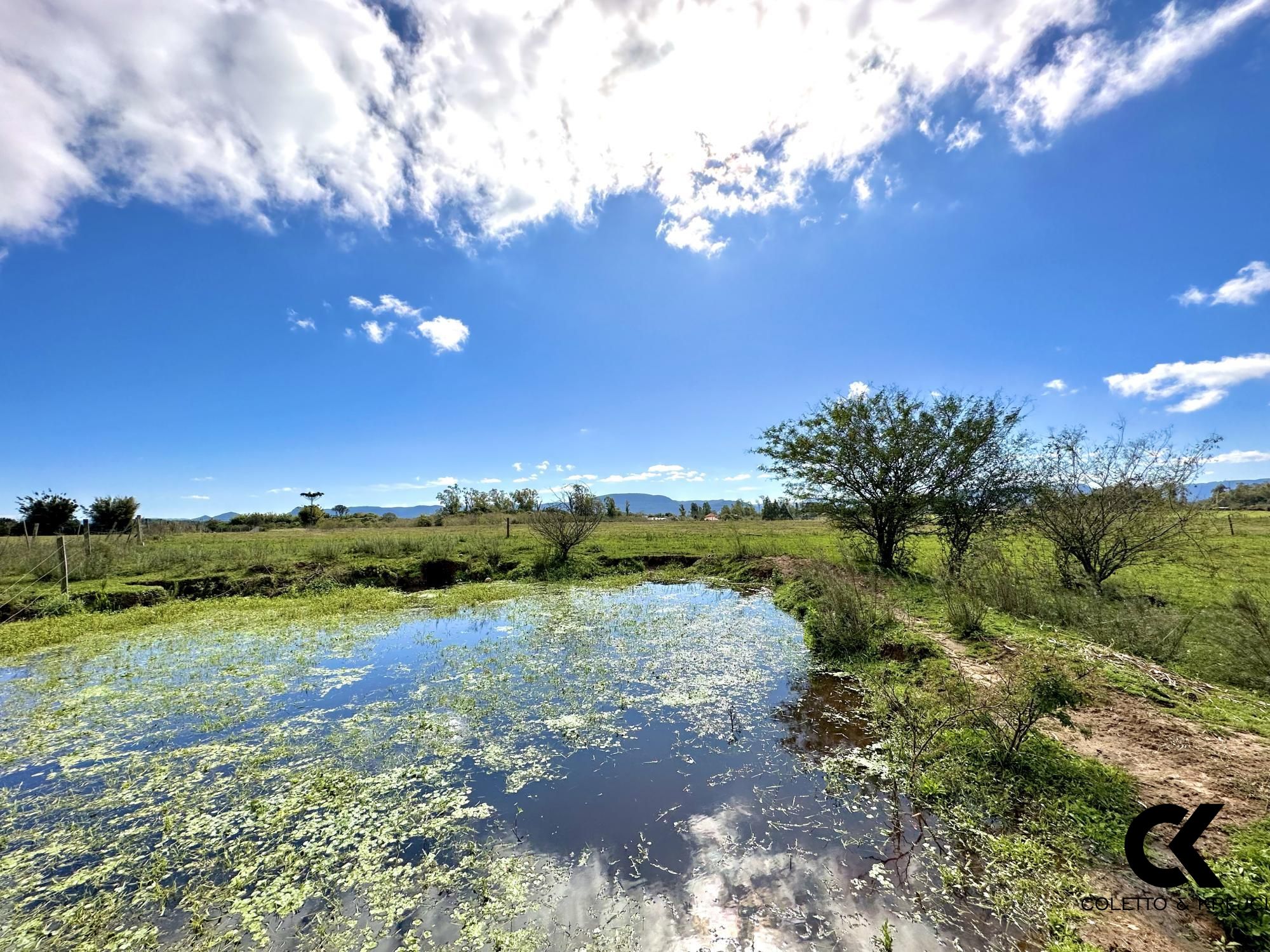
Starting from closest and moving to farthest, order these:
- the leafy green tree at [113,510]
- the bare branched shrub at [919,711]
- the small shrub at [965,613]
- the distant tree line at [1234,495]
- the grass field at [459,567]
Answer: the bare branched shrub at [919,711] → the small shrub at [965,613] → the distant tree line at [1234,495] → the grass field at [459,567] → the leafy green tree at [113,510]

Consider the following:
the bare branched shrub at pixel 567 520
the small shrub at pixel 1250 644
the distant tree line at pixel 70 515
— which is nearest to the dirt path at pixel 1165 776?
the small shrub at pixel 1250 644

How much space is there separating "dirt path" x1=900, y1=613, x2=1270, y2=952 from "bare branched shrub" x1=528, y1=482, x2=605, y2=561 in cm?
1539

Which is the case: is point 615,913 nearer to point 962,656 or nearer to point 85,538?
point 962,656

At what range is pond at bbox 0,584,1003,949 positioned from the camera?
3.31 metres

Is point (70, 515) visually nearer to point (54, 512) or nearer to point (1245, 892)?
point (54, 512)

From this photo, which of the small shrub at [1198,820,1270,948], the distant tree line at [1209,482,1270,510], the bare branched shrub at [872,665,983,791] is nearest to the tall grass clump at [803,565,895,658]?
the bare branched shrub at [872,665,983,791]

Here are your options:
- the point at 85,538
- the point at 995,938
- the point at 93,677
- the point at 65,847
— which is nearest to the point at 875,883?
the point at 995,938

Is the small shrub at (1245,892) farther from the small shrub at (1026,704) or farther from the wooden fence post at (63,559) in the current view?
the wooden fence post at (63,559)

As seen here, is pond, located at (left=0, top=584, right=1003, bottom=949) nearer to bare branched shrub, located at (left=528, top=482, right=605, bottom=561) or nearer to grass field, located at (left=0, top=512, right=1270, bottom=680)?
grass field, located at (left=0, top=512, right=1270, bottom=680)

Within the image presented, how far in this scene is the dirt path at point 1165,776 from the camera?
293 cm

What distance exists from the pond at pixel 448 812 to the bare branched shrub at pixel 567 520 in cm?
1119

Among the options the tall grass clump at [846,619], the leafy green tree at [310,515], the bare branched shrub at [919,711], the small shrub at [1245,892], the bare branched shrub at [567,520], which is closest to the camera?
the small shrub at [1245,892]

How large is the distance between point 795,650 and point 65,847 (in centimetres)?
937

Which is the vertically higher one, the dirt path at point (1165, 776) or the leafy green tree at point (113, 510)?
the leafy green tree at point (113, 510)
